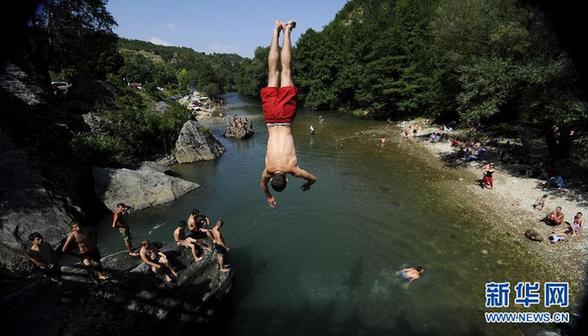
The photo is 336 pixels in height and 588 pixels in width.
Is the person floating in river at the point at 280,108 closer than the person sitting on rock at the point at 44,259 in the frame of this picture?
Yes

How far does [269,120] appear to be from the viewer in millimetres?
6633

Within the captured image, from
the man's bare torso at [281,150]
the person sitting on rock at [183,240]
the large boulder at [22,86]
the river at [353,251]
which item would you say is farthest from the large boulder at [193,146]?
the man's bare torso at [281,150]

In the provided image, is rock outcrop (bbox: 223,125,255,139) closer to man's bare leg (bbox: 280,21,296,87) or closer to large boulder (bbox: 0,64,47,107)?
large boulder (bbox: 0,64,47,107)

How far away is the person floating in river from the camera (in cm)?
591

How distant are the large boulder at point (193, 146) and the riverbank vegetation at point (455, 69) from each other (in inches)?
840

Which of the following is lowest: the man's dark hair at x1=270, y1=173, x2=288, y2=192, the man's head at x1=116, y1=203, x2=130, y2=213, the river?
the river

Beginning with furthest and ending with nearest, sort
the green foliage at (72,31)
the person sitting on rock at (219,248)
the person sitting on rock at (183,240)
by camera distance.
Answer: the green foliage at (72,31)
the person sitting on rock at (183,240)
the person sitting on rock at (219,248)

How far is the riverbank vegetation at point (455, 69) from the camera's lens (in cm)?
1770

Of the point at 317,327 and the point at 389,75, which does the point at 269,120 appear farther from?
the point at 389,75

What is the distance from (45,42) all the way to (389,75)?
40.9m

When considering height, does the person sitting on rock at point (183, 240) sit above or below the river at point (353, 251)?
above

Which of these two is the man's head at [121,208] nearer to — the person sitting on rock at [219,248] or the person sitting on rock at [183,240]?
the person sitting on rock at [183,240]

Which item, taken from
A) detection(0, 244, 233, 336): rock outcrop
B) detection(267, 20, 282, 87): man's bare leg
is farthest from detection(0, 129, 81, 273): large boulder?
detection(267, 20, 282, 87): man's bare leg

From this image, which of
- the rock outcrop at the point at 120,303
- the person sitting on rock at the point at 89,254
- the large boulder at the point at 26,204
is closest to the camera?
the rock outcrop at the point at 120,303
